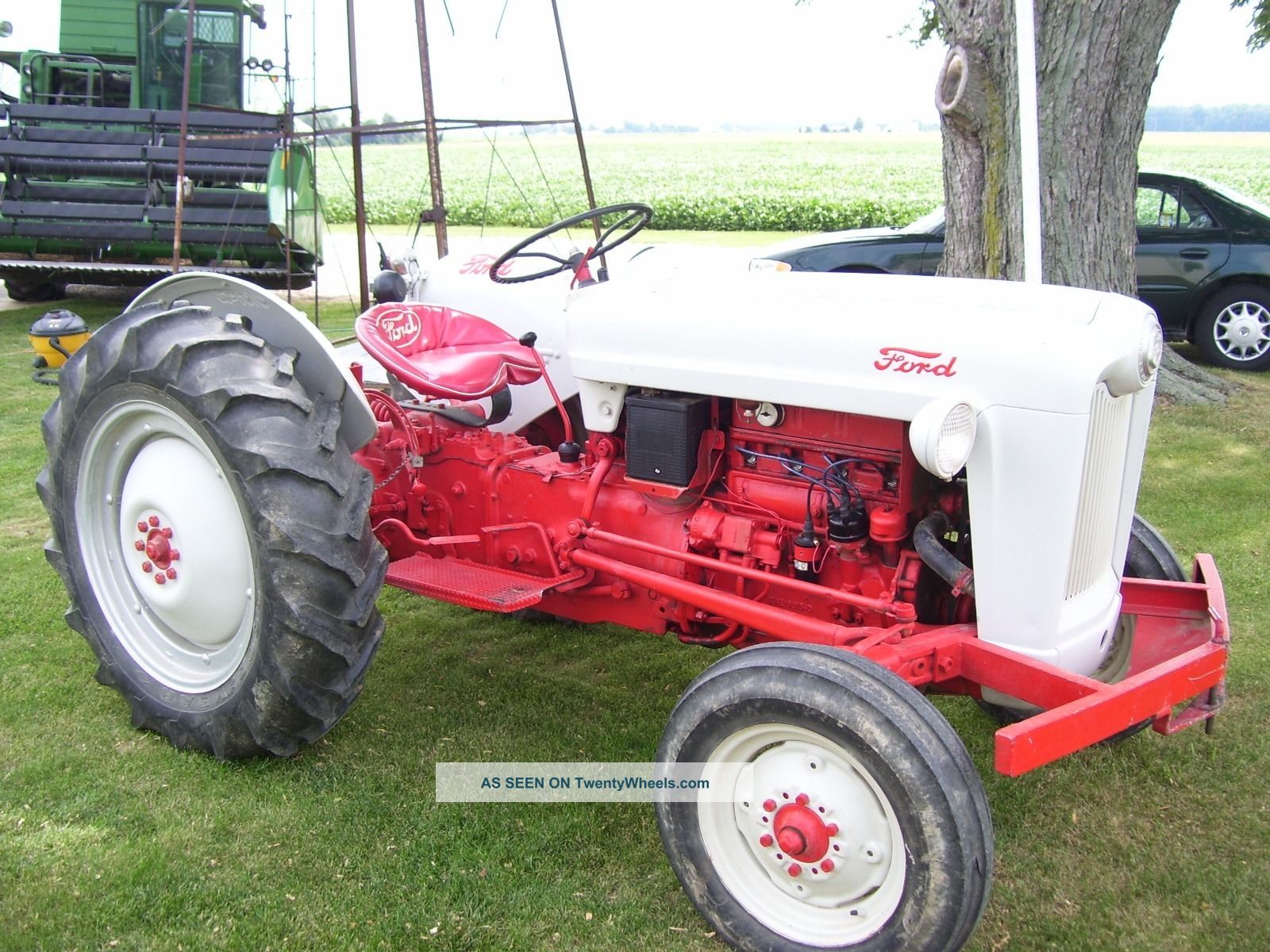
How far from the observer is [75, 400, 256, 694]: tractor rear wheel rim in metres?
3.06

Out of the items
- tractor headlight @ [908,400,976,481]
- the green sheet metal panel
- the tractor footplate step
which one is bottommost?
the tractor footplate step

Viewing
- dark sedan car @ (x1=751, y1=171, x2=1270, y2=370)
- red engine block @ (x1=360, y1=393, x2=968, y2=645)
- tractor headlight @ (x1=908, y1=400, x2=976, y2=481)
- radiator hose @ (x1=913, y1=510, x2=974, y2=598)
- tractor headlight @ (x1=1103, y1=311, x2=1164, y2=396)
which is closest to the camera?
tractor headlight @ (x1=908, y1=400, x2=976, y2=481)

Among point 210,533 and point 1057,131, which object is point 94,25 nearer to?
point 1057,131

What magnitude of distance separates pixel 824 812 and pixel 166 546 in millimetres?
1984

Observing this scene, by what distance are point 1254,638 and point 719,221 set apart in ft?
72.3

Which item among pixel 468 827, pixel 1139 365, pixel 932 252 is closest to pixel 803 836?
pixel 468 827

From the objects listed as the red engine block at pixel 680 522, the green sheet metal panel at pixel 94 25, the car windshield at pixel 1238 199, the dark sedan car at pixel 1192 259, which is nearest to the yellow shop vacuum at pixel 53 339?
the red engine block at pixel 680 522

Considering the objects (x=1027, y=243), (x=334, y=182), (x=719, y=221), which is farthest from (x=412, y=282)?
(x=334, y=182)

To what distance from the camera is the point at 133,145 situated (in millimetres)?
9516

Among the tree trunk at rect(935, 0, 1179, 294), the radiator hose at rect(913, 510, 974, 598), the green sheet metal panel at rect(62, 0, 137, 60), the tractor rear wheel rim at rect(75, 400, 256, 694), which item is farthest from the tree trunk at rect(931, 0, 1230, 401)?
the green sheet metal panel at rect(62, 0, 137, 60)

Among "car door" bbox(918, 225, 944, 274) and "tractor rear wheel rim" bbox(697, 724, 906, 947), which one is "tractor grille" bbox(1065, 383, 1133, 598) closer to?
"tractor rear wheel rim" bbox(697, 724, 906, 947)

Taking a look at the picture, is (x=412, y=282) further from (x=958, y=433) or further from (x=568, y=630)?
(x=958, y=433)

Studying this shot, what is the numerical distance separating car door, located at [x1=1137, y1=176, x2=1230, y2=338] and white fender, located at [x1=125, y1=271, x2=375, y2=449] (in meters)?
7.54

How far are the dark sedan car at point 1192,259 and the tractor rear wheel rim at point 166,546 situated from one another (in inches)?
239
